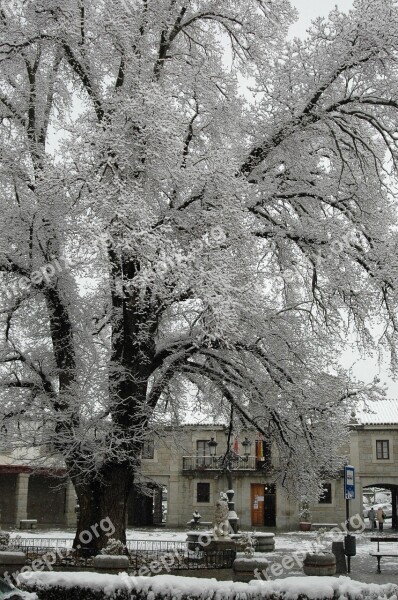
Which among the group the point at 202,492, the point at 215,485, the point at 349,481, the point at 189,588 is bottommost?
the point at 189,588

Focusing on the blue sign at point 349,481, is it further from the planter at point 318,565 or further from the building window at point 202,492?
the building window at point 202,492

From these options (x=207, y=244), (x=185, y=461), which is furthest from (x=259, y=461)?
(x=207, y=244)

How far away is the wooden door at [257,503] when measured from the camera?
4968cm

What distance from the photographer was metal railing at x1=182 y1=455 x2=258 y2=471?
5025 centimetres

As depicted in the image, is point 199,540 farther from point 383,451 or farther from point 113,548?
point 383,451

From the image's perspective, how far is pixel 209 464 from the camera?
5059 cm

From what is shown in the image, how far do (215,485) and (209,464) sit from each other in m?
1.48

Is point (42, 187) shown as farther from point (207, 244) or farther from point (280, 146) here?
point (280, 146)

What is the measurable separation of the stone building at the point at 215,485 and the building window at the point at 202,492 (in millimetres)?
68

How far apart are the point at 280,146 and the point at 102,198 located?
17.5 ft

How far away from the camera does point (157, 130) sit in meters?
15.6

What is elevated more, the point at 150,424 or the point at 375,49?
the point at 375,49

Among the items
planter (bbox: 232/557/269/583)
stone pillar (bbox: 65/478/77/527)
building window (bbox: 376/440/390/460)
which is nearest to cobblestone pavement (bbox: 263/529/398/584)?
planter (bbox: 232/557/269/583)

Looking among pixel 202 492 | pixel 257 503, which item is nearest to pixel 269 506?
pixel 257 503
